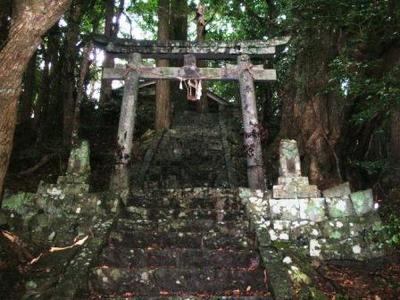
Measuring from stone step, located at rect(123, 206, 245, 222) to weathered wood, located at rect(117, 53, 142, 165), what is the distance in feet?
3.97

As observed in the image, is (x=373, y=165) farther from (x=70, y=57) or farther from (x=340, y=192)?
(x=70, y=57)

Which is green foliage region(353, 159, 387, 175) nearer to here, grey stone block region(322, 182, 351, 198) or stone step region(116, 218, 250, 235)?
grey stone block region(322, 182, 351, 198)

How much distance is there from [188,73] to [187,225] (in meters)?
3.44

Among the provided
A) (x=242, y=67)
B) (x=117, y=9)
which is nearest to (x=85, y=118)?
(x=117, y=9)

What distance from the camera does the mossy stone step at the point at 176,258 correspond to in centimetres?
547

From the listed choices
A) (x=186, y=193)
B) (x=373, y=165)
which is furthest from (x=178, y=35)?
(x=186, y=193)

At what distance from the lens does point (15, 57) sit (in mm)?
4617

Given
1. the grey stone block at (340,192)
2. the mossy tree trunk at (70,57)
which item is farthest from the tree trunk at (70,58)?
the grey stone block at (340,192)

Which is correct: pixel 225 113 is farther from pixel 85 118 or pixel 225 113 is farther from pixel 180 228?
pixel 180 228

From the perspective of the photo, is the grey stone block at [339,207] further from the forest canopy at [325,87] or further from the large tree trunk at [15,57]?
the large tree trunk at [15,57]

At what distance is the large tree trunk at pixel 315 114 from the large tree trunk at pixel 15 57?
570 centimetres

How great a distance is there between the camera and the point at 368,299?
484cm

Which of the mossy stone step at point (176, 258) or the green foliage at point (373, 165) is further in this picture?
the green foliage at point (373, 165)

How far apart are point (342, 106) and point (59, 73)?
25.5 feet
